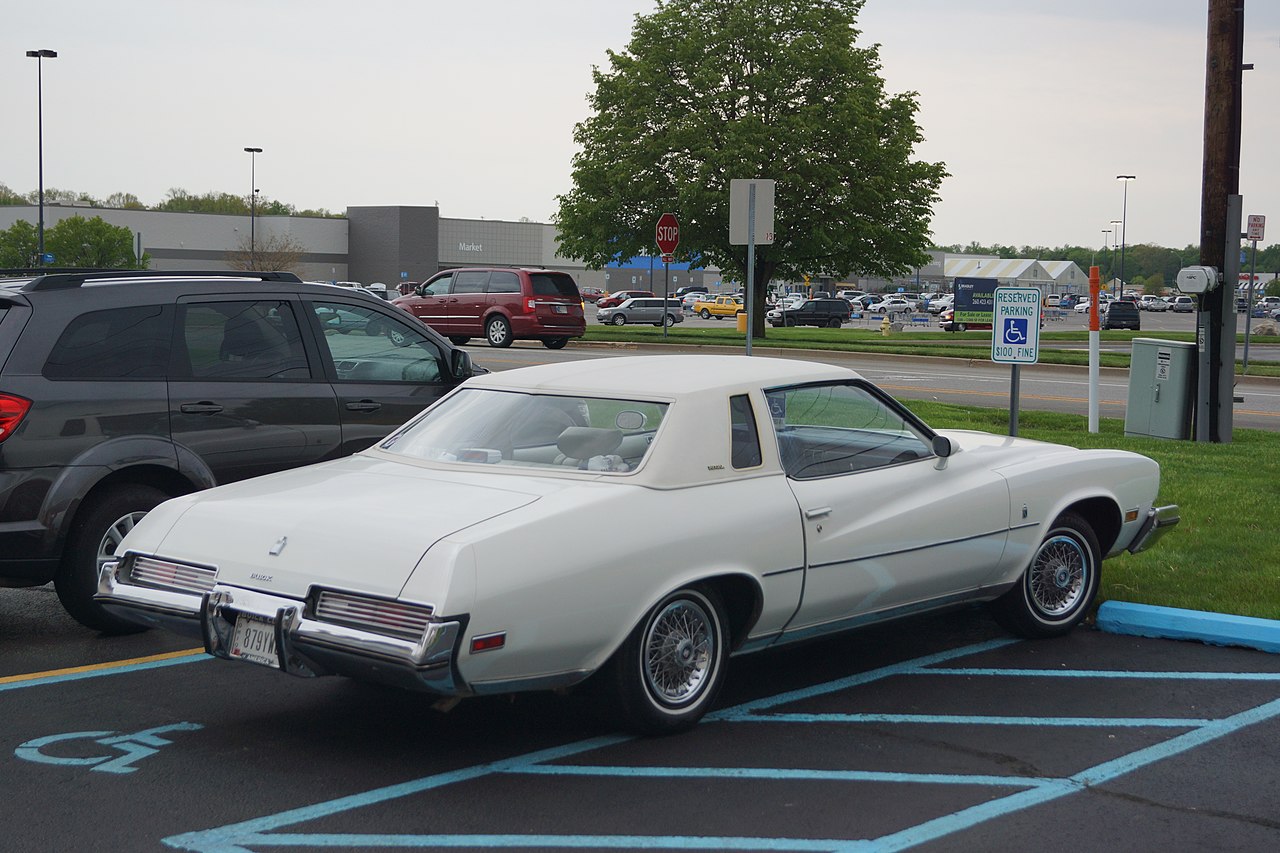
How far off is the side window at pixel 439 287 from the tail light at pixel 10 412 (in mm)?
23481

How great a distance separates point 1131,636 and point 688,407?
2975mm

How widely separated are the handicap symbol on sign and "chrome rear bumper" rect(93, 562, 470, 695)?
6.49 metres

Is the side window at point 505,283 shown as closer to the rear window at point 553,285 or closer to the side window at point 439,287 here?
the rear window at point 553,285

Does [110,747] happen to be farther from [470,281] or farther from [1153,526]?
[470,281]

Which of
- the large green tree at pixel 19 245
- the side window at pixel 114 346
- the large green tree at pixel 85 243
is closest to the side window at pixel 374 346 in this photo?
the side window at pixel 114 346

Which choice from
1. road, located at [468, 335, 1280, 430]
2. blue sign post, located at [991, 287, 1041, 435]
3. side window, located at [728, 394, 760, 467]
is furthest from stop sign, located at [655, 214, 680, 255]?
side window, located at [728, 394, 760, 467]

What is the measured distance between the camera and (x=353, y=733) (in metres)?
5.23

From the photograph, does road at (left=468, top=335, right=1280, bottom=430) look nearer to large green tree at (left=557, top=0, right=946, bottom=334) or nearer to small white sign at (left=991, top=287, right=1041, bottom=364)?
large green tree at (left=557, top=0, right=946, bottom=334)

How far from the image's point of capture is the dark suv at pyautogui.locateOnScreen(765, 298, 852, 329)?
63.2m

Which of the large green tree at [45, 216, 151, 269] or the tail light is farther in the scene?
the large green tree at [45, 216, 151, 269]

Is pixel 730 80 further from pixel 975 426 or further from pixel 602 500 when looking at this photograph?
pixel 602 500

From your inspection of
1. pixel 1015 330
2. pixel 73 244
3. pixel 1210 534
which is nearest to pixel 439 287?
pixel 1015 330

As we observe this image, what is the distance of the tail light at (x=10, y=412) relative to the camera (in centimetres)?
624

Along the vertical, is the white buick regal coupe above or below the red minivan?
below
